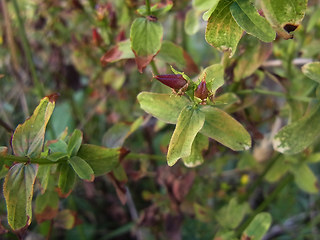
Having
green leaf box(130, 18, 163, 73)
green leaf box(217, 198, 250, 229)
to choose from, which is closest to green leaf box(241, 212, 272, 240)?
green leaf box(217, 198, 250, 229)

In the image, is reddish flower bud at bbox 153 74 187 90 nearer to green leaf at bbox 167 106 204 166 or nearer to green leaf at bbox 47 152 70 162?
green leaf at bbox 167 106 204 166

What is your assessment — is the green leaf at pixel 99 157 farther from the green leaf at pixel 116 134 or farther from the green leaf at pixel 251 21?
the green leaf at pixel 251 21

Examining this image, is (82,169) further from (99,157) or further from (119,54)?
(119,54)

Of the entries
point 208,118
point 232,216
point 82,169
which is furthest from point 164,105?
point 232,216

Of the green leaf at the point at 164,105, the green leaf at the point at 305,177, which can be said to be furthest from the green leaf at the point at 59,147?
the green leaf at the point at 305,177

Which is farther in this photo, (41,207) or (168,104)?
(41,207)

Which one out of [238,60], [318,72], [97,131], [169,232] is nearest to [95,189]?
[97,131]

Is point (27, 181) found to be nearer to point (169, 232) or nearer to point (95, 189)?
point (169, 232)
